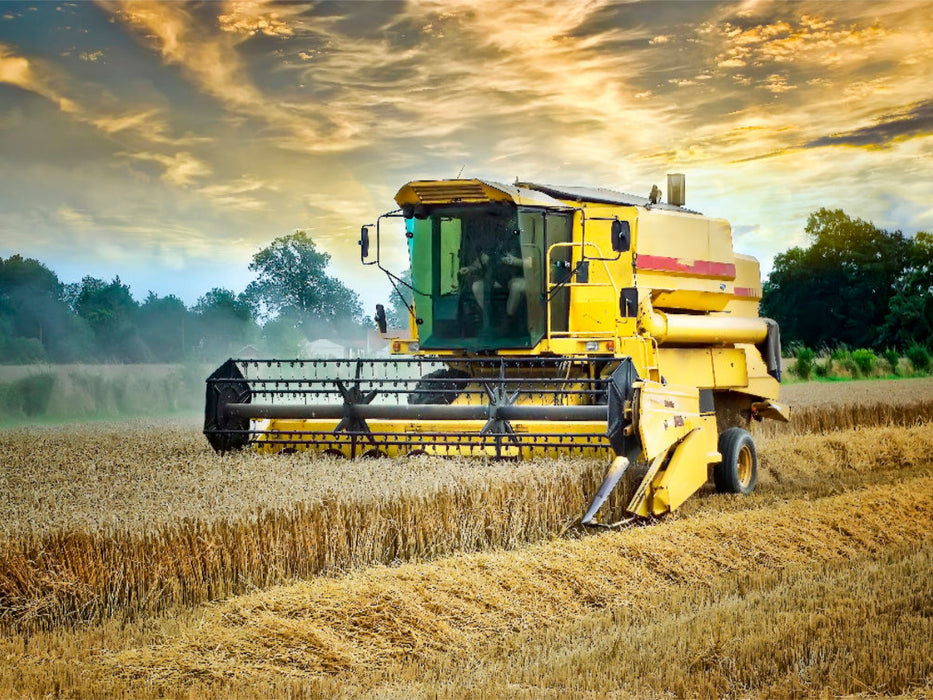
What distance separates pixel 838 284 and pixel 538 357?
37.1 metres

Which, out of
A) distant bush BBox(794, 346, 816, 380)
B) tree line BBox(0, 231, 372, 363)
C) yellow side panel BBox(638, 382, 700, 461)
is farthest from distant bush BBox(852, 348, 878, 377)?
yellow side panel BBox(638, 382, 700, 461)

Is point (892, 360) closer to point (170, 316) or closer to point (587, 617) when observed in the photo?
point (170, 316)

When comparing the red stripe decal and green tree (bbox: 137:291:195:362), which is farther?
green tree (bbox: 137:291:195:362)

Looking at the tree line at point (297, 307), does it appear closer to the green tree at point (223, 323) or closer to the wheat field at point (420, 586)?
the green tree at point (223, 323)

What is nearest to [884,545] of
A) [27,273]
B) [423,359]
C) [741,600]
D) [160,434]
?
Result: [741,600]

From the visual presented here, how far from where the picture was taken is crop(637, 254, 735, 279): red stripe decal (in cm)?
1017

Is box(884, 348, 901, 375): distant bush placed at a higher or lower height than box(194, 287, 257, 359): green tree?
lower

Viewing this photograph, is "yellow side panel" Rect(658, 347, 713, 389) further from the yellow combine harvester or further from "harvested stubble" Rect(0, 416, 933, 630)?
"harvested stubble" Rect(0, 416, 933, 630)

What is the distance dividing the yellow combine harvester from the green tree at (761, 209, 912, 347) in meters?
31.3

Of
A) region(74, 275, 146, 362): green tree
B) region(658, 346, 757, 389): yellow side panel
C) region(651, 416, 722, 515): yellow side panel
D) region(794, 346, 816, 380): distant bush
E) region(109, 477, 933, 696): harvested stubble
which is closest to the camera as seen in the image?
region(109, 477, 933, 696): harvested stubble

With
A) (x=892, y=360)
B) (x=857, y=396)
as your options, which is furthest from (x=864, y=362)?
(x=857, y=396)

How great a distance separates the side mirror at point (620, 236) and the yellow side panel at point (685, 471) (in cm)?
156

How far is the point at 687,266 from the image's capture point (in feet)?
35.2

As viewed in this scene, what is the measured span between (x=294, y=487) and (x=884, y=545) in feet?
13.3
